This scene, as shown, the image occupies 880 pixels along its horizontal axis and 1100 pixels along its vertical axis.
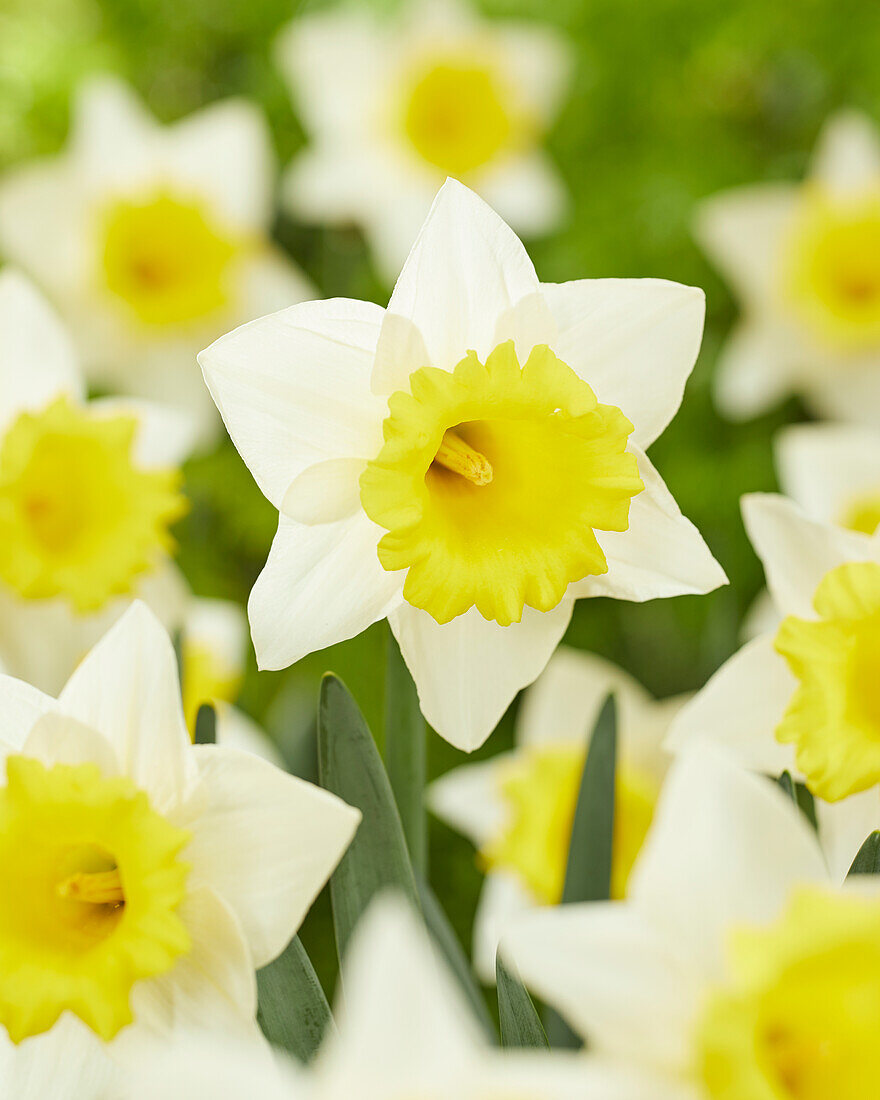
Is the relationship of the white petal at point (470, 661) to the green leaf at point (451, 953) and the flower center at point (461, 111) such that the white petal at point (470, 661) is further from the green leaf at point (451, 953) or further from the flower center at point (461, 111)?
the flower center at point (461, 111)

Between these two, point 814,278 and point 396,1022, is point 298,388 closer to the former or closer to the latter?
point 396,1022

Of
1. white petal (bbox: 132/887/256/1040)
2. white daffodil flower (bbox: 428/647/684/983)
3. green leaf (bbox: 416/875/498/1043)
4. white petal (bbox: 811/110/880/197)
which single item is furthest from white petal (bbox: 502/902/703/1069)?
white petal (bbox: 811/110/880/197)

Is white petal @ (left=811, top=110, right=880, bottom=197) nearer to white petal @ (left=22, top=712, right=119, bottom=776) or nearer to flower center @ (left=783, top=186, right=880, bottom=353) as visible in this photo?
flower center @ (left=783, top=186, right=880, bottom=353)

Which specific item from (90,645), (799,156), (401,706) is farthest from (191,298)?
(799,156)

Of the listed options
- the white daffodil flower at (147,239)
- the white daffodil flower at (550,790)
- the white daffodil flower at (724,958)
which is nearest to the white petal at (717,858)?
the white daffodil flower at (724,958)

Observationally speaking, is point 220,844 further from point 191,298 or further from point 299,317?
point 191,298

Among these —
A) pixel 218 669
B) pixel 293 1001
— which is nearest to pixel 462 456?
pixel 293 1001
